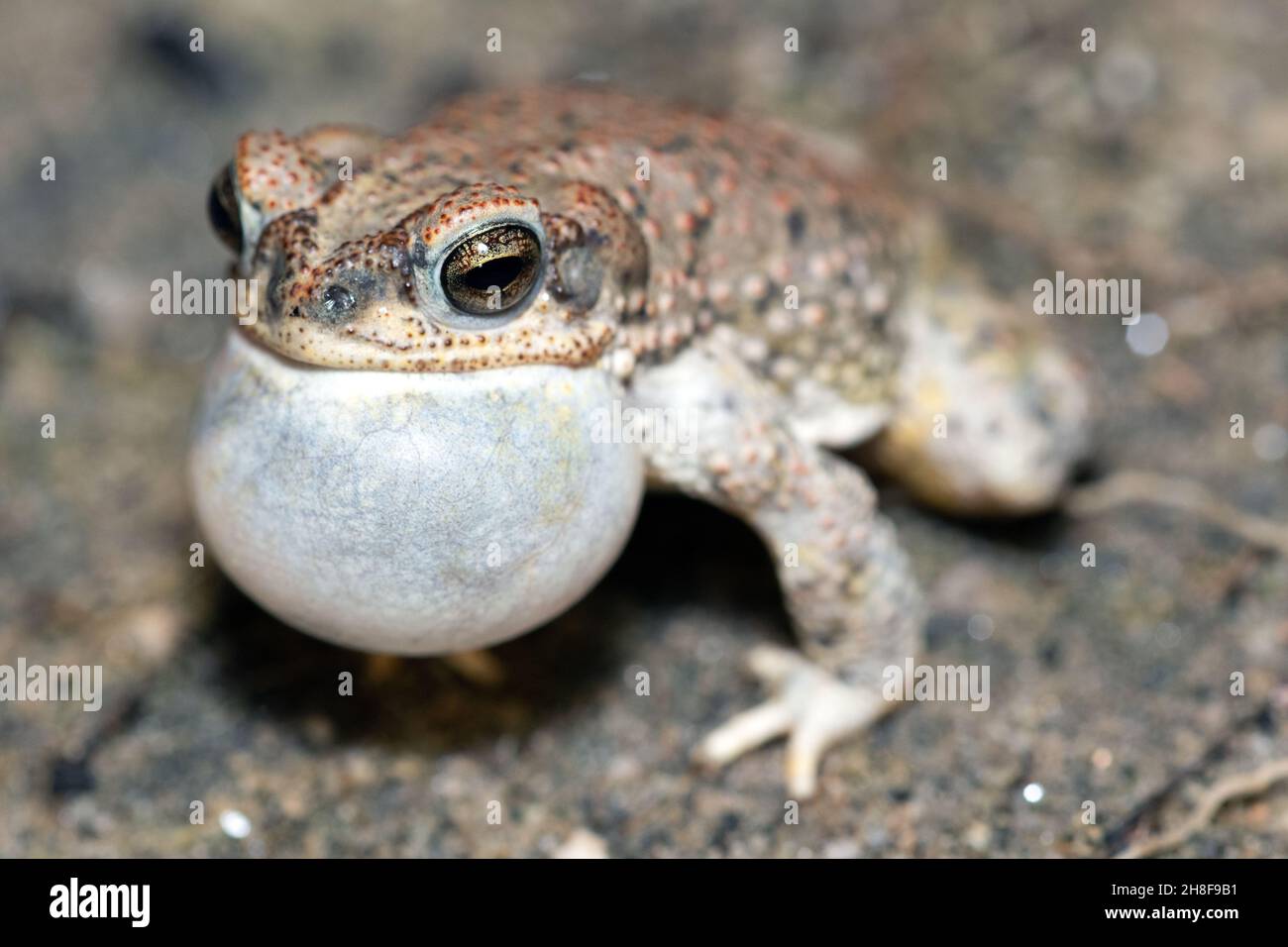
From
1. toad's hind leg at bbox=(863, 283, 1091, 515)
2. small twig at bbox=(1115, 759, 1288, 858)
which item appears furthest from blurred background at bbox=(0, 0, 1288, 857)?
toad's hind leg at bbox=(863, 283, 1091, 515)

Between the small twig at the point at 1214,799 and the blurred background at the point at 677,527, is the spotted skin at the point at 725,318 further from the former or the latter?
the small twig at the point at 1214,799

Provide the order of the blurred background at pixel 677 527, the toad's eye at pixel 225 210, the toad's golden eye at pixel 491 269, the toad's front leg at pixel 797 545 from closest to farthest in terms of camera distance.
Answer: the toad's golden eye at pixel 491 269 < the toad's eye at pixel 225 210 < the toad's front leg at pixel 797 545 < the blurred background at pixel 677 527

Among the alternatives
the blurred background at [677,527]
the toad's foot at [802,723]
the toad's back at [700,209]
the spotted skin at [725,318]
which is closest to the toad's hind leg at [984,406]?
the spotted skin at [725,318]

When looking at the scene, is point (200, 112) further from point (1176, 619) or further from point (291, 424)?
point (1176, 619)

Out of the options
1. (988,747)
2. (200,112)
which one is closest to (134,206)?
(200,112)

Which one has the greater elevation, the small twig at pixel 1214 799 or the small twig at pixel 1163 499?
the small twig at pixel 1163 499

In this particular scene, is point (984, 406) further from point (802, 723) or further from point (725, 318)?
point (802, 723)
